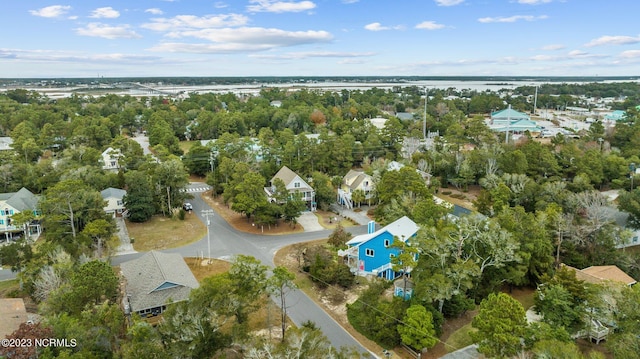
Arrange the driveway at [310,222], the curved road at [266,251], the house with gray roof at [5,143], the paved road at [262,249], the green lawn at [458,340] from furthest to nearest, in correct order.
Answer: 1. the house with gray roof at [5,143]
2. the driveway at [310,222]
3. the paved road at [262,249]
4. the curved road at [266,251]
5. the green lawn at [458,340]

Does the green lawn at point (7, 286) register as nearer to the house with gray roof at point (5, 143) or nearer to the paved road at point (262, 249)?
the paved road at point (262, 249)

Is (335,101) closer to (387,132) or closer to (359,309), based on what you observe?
(387,132)

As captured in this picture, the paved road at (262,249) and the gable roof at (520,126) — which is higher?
the gable roof at (520,126)

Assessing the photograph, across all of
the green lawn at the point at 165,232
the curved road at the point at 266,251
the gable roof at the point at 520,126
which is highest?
the gable roof at the point at 520,126

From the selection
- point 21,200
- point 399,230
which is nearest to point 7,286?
point 21,200

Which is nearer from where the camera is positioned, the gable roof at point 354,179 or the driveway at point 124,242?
the driveway at point 124,242

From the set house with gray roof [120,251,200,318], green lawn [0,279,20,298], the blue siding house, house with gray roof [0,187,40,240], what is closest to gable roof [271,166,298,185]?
the blue siding house

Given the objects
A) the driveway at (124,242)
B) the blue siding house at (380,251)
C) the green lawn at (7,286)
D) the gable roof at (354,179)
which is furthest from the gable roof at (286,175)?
the green lawn at (7,286)
